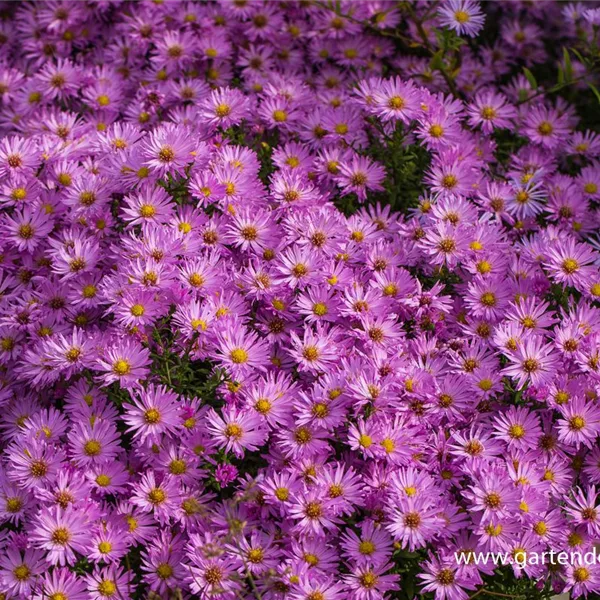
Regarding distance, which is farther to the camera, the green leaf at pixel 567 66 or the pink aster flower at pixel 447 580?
the green leaf at pixel 567 66

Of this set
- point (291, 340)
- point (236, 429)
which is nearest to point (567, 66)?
point (291, 340)

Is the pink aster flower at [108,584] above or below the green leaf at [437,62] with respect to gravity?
below

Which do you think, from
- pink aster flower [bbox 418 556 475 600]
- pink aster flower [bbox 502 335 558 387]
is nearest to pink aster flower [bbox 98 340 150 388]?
pink aster flower [bbox 418 556 475 600]

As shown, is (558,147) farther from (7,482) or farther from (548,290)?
(7,482)

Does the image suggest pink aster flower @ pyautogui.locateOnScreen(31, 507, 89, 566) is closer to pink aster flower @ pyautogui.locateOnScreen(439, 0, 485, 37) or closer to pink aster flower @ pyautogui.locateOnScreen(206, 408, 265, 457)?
pink aster flower @ pyautogui.locateOnScreen(206, 408, 265, 457)

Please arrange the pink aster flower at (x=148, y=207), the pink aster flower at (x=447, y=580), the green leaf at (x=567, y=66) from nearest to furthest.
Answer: the pink aster flower at (x=447, y=580) → the pink aster flower at (x=148, y=207) → the green leaf at (x=567, y=66)

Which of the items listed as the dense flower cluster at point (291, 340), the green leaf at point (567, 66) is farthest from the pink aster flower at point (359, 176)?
the green leaf at point (567, 66)

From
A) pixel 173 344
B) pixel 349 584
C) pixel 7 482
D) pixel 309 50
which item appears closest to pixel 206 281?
pixel 173 344

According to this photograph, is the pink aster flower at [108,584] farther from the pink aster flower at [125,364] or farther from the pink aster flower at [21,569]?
the pink aster flower at [125,364]

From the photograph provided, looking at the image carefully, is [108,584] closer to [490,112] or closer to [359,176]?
[359,176]
